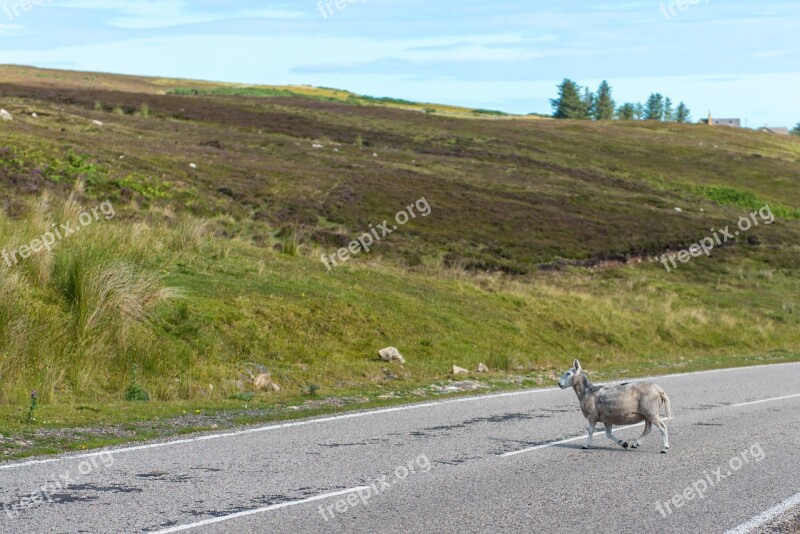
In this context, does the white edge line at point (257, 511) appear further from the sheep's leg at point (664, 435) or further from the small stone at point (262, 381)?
the small stone at point (262, 381)

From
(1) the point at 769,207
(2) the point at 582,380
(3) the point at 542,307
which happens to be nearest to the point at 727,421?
(2) the point at 582,380

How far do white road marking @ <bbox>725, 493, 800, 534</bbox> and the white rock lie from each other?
470 inches

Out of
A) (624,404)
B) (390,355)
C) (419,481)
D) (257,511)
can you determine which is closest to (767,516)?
(624,404)

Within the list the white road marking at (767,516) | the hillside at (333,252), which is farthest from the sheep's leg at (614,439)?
the hillside at (333,252)

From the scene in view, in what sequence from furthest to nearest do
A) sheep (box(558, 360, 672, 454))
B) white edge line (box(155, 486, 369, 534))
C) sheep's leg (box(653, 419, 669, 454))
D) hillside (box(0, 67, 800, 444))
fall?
hillside (box(0, 67, 800, 444)) → sheep's leg (box(653, 419, 669, 454)) → sheep (box(558, 360, 672, 454)) → white edge line (box(155, 486, 369, 534))

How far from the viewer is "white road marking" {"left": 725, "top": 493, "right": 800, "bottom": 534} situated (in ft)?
27.1

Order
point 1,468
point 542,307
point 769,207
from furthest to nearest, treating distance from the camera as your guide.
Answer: point 769,207 < point 542,307 < point 1,468

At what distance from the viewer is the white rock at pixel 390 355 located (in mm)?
20891

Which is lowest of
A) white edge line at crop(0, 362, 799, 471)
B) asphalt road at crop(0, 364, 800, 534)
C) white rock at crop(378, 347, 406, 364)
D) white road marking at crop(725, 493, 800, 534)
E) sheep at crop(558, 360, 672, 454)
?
white rock at crop(378, 347, 406, 364)

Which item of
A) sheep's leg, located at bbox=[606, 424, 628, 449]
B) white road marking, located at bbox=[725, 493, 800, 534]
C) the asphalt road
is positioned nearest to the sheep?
sheep's leg, located at bbox=[606, 424, 628, 449]

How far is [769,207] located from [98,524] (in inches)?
2676

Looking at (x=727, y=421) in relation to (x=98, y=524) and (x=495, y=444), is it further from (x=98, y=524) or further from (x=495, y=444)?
(x=98, y=524)

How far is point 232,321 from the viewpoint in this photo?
19844mm

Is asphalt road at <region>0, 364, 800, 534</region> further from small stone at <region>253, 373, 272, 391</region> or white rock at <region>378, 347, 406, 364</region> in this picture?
white rock at <region>378, 347, 406, 364</region>
